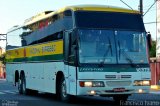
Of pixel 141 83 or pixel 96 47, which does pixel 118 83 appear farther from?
pixel 96 47

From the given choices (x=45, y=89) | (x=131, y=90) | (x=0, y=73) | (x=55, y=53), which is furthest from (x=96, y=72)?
(x=0, y=73)

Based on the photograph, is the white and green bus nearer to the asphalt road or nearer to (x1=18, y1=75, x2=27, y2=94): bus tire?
the asphalt road

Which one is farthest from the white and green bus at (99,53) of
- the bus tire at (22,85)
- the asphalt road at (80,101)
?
the bus tire at (22,85)

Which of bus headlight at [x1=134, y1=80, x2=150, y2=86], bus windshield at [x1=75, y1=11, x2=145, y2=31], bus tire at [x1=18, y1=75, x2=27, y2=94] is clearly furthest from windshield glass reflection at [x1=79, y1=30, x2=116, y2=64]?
bus tire at [x1=18, y1=75, x2=27, y2=94]

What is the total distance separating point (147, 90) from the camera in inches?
634

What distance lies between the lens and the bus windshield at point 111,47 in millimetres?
15680

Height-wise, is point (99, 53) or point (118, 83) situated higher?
point (99, 53)

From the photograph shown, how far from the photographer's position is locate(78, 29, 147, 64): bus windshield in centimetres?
1568

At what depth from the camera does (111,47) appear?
52.0 feet

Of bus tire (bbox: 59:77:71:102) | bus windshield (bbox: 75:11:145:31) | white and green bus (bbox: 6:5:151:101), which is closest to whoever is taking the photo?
white and green bus (bbox: 6:5:151:101)

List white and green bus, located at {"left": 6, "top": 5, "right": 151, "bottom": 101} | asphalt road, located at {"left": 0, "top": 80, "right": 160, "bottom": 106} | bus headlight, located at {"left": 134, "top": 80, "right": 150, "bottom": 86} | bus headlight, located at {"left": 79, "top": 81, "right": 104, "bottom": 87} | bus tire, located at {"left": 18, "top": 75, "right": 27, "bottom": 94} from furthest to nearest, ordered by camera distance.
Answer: bus tire, located at {"left": 18, "top": 75, "right": 27, "bottom": 94} → asphalt road, located at {"left": 0, "top": 80, "right": 160, "bottom": 106} → bus headlight, located at {"left": 134, "top": 80, "right": 150, "bottom": 86} → white and green bus, located at {"left": 6, "top": 5, "right": 151, "bottom": 101} → bus headlight, located at {"left": 79, "top": 81, "right": 104, "bottom": 87}

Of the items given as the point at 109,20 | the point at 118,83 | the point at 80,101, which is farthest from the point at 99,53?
the point at 80,101

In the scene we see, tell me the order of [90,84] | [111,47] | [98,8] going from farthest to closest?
1. [98,8]
2. [111,47]
3. [90,84]

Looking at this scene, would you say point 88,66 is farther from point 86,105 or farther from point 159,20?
point 159,20
